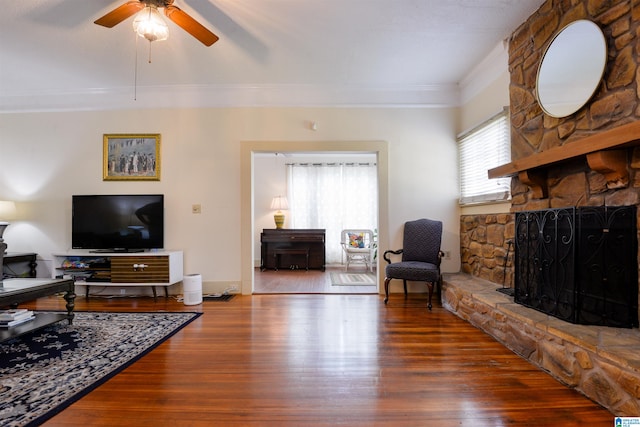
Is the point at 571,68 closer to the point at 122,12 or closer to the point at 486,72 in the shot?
the point at 486,72

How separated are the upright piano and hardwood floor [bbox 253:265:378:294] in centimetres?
22

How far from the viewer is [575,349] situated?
70.8 inches

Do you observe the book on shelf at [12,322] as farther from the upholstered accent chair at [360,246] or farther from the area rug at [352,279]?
the upholstered accent chair at [360,246]

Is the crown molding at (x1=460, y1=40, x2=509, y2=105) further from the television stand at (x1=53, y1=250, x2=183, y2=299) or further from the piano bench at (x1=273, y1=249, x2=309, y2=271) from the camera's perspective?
the television stand at (x1=53, y1=250, x2=183, y2=299)

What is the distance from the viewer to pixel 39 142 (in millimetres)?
4336

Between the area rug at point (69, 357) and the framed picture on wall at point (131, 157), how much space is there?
1.82 meters

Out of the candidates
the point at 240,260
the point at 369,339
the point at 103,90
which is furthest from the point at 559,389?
Result: the point at 103,90

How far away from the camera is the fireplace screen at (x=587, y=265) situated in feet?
6.15

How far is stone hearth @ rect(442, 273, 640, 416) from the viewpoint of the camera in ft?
5.01

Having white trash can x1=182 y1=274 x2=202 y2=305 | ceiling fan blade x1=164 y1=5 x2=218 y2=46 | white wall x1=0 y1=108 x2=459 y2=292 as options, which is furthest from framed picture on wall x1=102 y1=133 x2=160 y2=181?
ceiling fan blade x1=164 y1=5 x2=218 y2=46

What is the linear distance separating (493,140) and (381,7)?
1.84 meters

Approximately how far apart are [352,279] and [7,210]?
4863 mm

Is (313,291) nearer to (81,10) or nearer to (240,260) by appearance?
(240,260)

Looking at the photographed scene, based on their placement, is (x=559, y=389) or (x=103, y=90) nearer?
(x=559, y=389)
